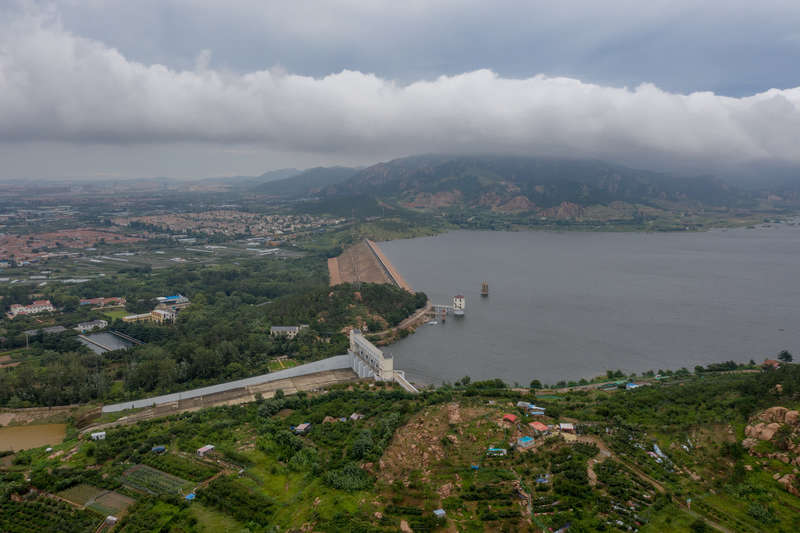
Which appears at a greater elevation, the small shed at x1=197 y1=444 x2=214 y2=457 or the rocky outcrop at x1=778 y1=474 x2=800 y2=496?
the rocky outcrop at x1=778 y1=474 x2=800 y2=496

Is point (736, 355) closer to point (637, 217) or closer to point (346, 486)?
point (346, 486)

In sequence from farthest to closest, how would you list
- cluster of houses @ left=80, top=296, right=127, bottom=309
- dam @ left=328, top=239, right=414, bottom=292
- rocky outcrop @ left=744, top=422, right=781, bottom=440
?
dam @ left=328, top=239, right=414, bottom=292 → cluster of houses @ left=80, top=296, right=127, bottom=309 → rocky outcrop @ left=744, top=422, right=781, bottom=440

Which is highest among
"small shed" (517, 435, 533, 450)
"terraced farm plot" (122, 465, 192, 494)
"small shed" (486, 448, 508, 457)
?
"small shed" (517, 435, 533, 450)

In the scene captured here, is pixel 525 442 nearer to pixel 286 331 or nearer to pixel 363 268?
pixel 286 331

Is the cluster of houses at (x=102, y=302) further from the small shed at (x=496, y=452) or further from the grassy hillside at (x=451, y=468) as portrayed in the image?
the small shed at (x=496, y=452)

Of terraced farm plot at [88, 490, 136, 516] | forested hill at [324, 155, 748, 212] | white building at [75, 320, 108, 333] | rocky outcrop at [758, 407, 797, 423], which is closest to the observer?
terraced farm plot at [88, 490, 136, 516]

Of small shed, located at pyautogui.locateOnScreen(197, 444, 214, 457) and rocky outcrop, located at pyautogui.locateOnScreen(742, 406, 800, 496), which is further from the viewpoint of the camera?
small shed, located at pyautogui.locateOnScreen(197, 444, 214, 457)

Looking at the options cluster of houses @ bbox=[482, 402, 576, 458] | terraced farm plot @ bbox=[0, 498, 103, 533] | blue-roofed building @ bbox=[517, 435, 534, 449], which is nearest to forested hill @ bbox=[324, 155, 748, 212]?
cluster of houses @ bbox=[482, 402, 576, 458]

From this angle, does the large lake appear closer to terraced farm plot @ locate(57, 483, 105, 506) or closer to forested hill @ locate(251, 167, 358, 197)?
terraced farm plot @ locate(57, 483, 105, 506)

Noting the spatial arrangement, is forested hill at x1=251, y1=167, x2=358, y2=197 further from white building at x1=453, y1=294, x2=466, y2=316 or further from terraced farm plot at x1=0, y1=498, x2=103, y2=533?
terraced farm plot at x1=0, y1=498, x2=103, y2=533
